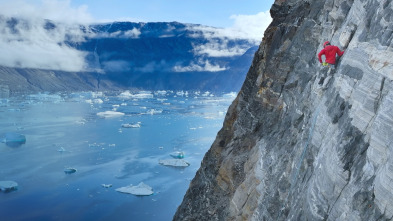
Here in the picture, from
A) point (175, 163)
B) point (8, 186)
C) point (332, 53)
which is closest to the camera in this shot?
point (332, 53)

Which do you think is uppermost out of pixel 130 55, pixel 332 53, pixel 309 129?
pixel 332 53

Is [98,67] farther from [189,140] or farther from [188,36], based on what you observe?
[189,140]

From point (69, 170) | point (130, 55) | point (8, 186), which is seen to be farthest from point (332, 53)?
point (130, 55)

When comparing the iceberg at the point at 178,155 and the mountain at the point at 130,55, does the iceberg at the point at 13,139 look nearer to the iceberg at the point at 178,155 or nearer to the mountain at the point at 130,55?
the iceberg at the point at 178,155

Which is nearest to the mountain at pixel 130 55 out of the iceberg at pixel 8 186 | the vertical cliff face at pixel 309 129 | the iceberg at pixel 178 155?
the iceberg at pixel 178 155

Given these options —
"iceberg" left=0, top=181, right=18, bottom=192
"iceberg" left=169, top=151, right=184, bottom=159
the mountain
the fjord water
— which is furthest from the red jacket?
the mountain

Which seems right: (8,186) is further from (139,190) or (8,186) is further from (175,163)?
(175,163)

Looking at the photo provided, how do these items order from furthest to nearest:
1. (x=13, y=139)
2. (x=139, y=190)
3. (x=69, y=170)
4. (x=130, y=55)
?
1. (x=130, y=55)
2. (x=13, y=139)
3. (x=69, y=170)
4. (x=139, y=190)
